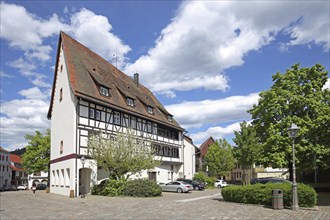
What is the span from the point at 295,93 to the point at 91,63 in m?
22.7

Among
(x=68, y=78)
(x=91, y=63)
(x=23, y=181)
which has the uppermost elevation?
(x=91, y=63)

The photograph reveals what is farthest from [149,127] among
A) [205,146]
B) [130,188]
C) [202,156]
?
[205,146]

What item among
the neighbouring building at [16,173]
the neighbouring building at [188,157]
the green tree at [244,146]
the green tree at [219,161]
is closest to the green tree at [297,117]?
the green tree at [244,146]

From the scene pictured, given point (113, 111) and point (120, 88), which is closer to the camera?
point (113, 111)

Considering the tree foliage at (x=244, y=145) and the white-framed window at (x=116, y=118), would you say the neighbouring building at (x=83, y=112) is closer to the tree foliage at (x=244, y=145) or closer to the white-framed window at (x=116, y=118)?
the white-framed window at (x=116, y=118)

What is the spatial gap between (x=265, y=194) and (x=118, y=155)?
14.1m

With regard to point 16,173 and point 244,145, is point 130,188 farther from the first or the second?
point 16,173

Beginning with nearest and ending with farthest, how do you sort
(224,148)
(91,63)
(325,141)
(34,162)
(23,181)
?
1. (325,141)
2. (91,63)
3. (34,162)
4. (224,148)
5. (23,181)

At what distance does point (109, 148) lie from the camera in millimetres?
29984

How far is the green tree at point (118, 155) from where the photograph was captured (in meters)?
30.0

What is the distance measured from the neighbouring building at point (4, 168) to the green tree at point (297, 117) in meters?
79.1

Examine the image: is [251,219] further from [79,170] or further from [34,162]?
[34,162]

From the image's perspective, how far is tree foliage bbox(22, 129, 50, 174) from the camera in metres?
52.1

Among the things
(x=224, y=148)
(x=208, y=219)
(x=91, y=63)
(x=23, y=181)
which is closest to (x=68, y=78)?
(x=91, y=63)
